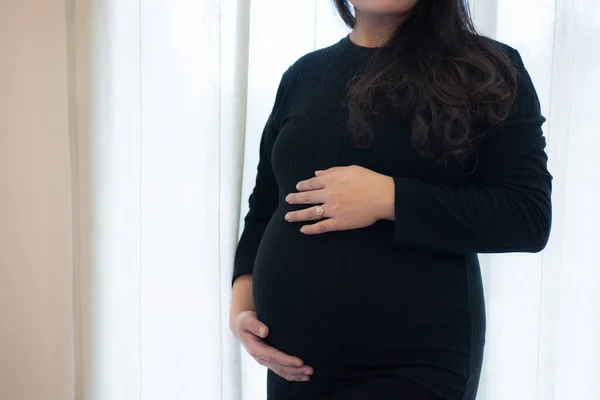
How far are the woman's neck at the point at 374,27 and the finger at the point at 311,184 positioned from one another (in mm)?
290

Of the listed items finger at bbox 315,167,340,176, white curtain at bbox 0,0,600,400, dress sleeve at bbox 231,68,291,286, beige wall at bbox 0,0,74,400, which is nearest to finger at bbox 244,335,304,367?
dress sleeve at bbox 231,68,291,286

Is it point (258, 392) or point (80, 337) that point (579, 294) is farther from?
point (80, 337)

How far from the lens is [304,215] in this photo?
3.34 feet

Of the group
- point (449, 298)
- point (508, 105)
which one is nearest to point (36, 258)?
point (449, 298)

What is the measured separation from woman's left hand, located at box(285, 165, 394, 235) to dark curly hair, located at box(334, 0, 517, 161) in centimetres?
7

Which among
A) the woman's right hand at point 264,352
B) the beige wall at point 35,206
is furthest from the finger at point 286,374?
the beige wall at point 35,206

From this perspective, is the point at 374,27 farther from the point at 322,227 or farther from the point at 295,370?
the point at 295,370

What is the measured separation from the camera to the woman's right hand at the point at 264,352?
100 cm

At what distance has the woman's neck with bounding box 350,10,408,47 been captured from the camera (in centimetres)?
112

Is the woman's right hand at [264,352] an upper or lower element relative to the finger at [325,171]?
lower

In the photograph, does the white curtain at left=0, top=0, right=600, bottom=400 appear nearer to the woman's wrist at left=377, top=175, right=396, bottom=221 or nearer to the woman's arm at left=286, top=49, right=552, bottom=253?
the woman's arm at left=286, top=49, right=552, bottom=253

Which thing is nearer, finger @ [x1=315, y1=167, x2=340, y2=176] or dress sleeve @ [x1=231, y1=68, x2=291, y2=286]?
finger @ [x1=315, y1=167, x2=340, y2=176]

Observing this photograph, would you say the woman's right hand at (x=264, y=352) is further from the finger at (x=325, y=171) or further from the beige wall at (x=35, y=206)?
the beige wall at (x=35, y=206)

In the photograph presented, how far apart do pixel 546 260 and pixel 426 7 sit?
0.59m
